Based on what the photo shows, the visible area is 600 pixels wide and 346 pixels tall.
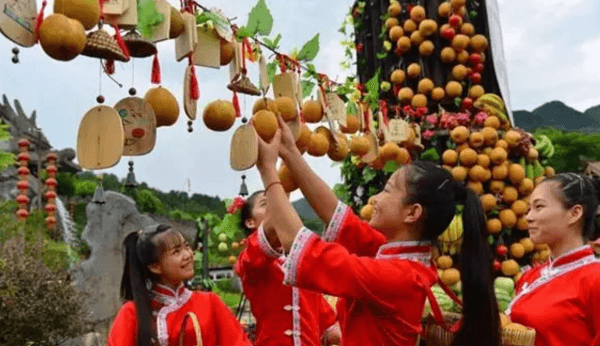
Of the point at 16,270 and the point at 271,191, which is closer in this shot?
the point at 271,191

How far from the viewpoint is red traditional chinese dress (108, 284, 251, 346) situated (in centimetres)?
262

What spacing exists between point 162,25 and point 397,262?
0.94 m

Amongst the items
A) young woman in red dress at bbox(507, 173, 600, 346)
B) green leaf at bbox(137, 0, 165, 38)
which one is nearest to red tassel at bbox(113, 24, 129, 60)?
green leaf at bbox(137, 0, 165, 38)

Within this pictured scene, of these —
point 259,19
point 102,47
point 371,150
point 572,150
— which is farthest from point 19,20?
point 572,150

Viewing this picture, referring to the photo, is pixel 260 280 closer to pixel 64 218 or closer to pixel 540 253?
pixel 540 253

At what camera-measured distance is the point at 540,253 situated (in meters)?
6.09

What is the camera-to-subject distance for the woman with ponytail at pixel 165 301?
2.62 meters

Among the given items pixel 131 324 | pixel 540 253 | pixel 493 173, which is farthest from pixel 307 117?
pixel 540 253

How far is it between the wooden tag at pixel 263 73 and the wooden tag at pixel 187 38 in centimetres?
32

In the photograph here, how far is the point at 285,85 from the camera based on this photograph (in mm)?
2730

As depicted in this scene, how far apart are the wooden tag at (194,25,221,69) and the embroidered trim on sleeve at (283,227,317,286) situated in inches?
33.5

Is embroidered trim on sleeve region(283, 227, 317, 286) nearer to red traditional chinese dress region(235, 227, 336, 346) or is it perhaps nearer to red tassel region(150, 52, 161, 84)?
red tassel region(150, 52, 161, 84)

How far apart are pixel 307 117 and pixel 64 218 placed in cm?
2038

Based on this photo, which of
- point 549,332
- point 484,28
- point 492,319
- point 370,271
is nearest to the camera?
point 370,271
